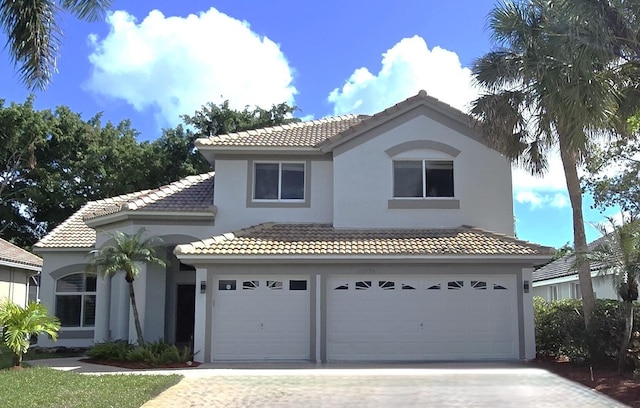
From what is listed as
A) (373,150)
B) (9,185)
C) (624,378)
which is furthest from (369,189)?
(9,185)

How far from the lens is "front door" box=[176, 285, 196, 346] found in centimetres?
2189

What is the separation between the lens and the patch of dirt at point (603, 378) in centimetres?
1204

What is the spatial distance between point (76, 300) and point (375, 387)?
1487cm

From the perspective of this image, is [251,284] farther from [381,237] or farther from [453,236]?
[453,236]

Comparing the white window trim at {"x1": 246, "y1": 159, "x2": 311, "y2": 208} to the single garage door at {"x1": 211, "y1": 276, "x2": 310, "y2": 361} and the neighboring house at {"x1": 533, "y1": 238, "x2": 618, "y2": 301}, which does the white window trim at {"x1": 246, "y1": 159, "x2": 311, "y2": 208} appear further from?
the neighboring house at {"x1": 533, "y1": 238, "x2": 618, "y2": 301}

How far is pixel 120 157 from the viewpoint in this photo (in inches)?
1507

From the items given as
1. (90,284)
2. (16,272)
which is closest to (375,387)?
(90,284)

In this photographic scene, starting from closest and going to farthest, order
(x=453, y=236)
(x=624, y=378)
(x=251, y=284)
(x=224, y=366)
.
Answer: (x=624, y=378) → (x=224, y=366) → (x=251, y=284) → (x=453, y=236)

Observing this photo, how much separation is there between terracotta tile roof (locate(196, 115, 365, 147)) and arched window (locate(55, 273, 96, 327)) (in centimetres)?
767

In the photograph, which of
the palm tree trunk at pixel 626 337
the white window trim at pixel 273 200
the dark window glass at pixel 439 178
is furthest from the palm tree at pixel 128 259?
the palm tree trunk at pixel 626 337

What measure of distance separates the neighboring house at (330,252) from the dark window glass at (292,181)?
0.15 feet

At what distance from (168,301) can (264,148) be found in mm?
6127

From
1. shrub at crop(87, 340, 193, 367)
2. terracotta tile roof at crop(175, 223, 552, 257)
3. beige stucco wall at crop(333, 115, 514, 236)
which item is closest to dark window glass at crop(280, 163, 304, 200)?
terracotta tile roof at crop(175, 223, 552, 257)

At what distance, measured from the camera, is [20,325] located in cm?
1523
